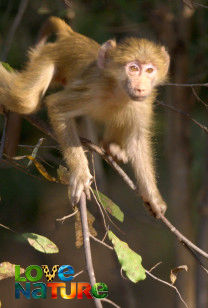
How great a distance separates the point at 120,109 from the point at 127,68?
48 cm

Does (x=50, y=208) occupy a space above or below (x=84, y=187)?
below

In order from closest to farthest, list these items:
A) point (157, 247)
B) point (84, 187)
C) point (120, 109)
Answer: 1. point (84, 187)
2. point (120, 109)
3. point (157, 247)

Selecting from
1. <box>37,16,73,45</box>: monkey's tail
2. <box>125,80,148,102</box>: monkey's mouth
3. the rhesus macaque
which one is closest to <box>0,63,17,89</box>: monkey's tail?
the rhesus macaque

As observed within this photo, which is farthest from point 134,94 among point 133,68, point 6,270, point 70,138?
point 6,270

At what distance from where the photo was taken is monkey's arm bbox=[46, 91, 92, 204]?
13.4ft

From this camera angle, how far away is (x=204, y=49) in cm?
683

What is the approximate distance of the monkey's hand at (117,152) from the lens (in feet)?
16.1

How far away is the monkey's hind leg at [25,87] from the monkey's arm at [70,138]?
0.21m

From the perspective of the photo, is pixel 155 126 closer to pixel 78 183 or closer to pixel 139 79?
pixel 139 79

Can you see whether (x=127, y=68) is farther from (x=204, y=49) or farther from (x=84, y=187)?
(x=204, y=49)

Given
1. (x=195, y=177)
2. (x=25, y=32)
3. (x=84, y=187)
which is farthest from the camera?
(x=195, y=177)

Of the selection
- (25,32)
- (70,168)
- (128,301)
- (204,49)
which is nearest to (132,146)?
(70,168)

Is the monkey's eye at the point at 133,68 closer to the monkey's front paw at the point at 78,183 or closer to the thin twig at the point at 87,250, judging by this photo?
the monkey's front paw at the point at 78,183

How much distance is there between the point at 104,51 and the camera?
4.43 metres
